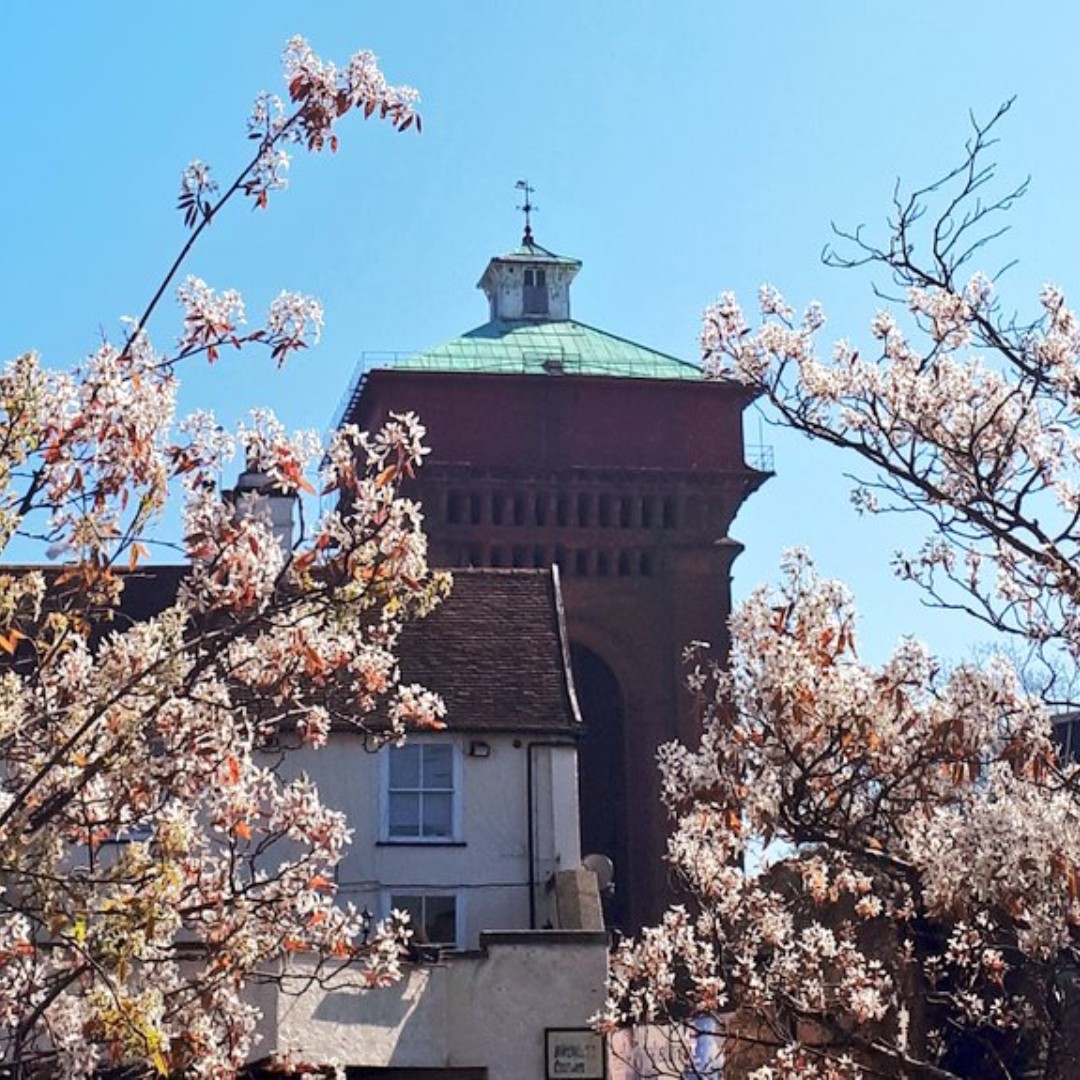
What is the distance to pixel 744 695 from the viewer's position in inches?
453

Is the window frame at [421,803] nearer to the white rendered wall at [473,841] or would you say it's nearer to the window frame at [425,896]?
the white rendered wall at [473,841]

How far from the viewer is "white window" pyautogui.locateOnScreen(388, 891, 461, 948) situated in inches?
832

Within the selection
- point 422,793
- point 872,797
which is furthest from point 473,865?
point 872,797

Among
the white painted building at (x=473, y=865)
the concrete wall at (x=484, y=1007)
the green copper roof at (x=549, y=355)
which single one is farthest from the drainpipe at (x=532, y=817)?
the green copper roof at (x=549, y=355)

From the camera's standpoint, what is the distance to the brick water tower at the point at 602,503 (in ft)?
143

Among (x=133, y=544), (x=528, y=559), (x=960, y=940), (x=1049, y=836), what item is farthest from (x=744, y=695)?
(x=528, y=559)

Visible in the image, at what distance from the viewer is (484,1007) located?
18.6m

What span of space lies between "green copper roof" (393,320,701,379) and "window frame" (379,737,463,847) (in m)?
24.3

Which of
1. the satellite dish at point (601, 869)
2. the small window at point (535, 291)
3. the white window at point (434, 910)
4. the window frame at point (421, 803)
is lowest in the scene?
the white window at point (434, 910)

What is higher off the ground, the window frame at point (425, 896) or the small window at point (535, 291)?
the small window at point (535, 291)

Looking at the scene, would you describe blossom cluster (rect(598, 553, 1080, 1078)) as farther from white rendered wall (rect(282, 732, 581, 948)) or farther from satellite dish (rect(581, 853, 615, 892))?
satellite dish (rect(581, 853, 615, 892))

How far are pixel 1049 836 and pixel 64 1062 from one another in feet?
16.8

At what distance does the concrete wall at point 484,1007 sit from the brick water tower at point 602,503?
23.9 m

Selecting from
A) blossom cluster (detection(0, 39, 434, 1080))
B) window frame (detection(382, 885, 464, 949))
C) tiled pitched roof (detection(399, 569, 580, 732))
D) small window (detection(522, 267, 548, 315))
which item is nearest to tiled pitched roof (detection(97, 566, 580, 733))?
tiled pitched roof (detection(399, 569, 580, 732))
